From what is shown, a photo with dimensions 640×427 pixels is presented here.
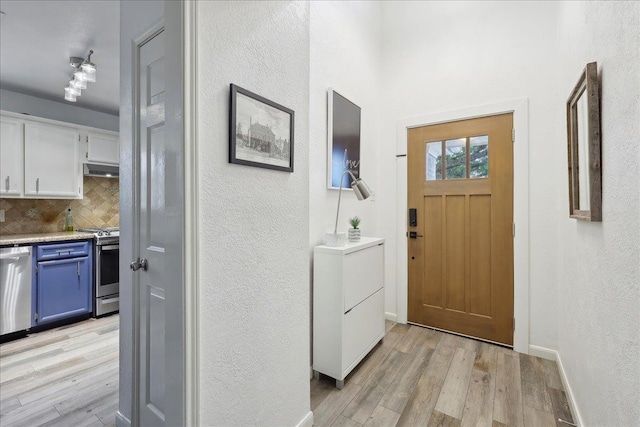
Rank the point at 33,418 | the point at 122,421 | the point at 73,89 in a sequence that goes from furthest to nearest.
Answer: the point at 73,89
the point at 33,418
the point at 122,421

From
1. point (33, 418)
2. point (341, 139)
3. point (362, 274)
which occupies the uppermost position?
point (341, 139)

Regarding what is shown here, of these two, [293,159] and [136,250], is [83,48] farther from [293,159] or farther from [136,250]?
[293,159]

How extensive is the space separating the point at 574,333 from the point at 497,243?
3.32 ft

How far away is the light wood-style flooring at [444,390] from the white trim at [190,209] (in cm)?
100

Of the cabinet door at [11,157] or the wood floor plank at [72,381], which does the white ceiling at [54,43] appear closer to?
the cabinet door at [11,157]

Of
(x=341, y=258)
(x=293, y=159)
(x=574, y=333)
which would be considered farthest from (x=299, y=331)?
(x=574, y=333)

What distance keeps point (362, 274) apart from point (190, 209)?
1551 millimetres

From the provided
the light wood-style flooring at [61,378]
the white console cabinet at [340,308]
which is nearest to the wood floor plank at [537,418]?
the white console cabinet at [340,308]

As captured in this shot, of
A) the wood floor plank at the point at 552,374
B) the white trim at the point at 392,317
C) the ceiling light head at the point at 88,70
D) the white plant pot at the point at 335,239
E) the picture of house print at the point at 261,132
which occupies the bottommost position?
the wood floor plank at the point at 552,374

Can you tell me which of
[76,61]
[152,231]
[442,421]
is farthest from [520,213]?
[76,61]

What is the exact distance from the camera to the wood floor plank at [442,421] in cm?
168

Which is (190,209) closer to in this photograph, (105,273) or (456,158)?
(456,158)

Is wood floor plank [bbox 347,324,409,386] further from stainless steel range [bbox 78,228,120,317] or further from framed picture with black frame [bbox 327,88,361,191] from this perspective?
stainless steel range [bbox 78,228,120,317]

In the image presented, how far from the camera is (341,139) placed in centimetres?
258
